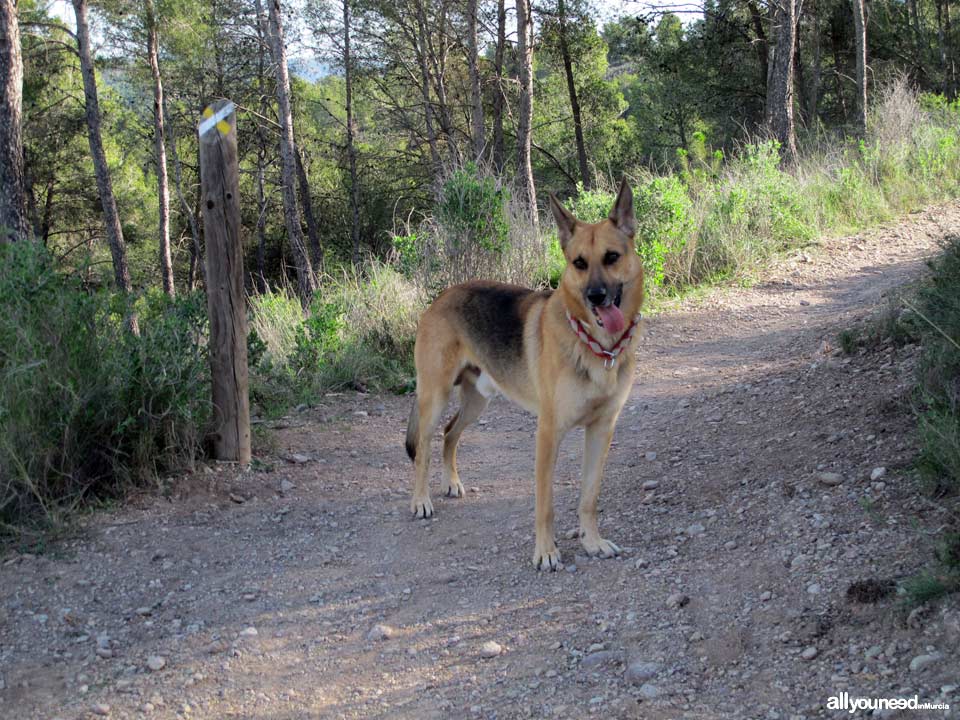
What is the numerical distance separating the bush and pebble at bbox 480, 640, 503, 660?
2.83 meters

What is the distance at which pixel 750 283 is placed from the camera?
10.5 meters

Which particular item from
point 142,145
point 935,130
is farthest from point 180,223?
point 935,130

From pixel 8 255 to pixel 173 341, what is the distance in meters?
1.24

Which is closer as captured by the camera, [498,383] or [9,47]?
[498,383]

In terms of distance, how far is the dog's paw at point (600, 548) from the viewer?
4537 millimetres

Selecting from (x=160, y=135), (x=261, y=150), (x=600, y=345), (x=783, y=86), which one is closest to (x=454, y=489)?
(x=600, y=345)

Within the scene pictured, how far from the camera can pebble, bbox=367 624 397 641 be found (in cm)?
400

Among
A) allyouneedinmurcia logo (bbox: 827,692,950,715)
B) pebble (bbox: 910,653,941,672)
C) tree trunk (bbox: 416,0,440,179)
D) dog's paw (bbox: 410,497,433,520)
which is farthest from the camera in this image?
tree trunk (bbox: 416,0,440,179)

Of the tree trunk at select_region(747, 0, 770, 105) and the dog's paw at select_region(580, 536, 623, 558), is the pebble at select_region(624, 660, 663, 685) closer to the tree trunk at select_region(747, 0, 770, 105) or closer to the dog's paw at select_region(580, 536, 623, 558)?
the dog's paw at select_region(580, 536, 623, 558)

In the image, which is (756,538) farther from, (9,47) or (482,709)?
(9,47)

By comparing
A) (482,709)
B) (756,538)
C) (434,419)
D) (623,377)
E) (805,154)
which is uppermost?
(805,154)

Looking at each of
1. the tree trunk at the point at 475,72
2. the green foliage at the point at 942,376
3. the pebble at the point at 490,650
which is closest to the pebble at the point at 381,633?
the pebble at the point at 490,650

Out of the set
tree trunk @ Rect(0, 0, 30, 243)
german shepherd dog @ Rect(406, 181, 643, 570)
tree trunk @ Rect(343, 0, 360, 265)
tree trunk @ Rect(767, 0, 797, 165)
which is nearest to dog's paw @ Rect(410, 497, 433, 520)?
german shepherd dog @ Rect(406, 181, 643, 570)

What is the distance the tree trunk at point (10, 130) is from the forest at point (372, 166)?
0.03 metres
